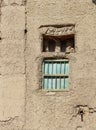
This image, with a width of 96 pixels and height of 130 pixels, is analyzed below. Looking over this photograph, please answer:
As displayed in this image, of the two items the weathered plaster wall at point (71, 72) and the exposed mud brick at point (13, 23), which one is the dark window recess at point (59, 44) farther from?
the exposed mud brick at point (13, 23)

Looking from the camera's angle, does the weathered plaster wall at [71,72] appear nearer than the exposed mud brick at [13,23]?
Yes

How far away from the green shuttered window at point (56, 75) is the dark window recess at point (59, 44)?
281 mm

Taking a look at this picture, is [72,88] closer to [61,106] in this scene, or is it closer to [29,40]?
[61,106]

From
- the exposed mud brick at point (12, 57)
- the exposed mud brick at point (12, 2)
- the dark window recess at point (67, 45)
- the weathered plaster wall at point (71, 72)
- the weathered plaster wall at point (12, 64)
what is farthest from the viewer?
the exposed mud brick at point (12, 2)

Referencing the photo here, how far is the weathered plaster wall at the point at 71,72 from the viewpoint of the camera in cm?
1071

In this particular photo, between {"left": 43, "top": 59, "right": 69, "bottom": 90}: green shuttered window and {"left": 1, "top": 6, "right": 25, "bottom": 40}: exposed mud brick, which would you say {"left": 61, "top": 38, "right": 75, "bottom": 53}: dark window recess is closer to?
{"left": 43, "top": 59, "right": 69, "bottom": 90}: green shuttered window

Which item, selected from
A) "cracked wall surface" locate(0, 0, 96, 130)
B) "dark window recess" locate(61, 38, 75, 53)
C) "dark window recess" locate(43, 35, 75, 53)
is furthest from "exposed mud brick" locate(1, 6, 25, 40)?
"dark window recess" locate(61, 38, 75, 53)

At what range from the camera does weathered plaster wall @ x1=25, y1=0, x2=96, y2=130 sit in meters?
10.7

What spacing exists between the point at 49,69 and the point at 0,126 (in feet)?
4.69

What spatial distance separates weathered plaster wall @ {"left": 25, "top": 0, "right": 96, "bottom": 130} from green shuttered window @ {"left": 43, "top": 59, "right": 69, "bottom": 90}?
115 millimetres

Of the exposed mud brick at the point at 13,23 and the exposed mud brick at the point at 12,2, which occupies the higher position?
the exposed mud brick at the point at 12,2

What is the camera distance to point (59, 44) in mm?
11281

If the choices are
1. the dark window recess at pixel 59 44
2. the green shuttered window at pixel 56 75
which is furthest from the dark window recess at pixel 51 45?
the green shuttered window at pixel 56 75

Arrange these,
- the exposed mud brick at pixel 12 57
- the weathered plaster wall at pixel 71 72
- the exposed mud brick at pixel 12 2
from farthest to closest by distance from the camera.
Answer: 1. the exposed mud brick at pixel 12 2
2. the exposed mud brick at pixel 12 57
3. the weathered plaster wall at pixel 71 72
